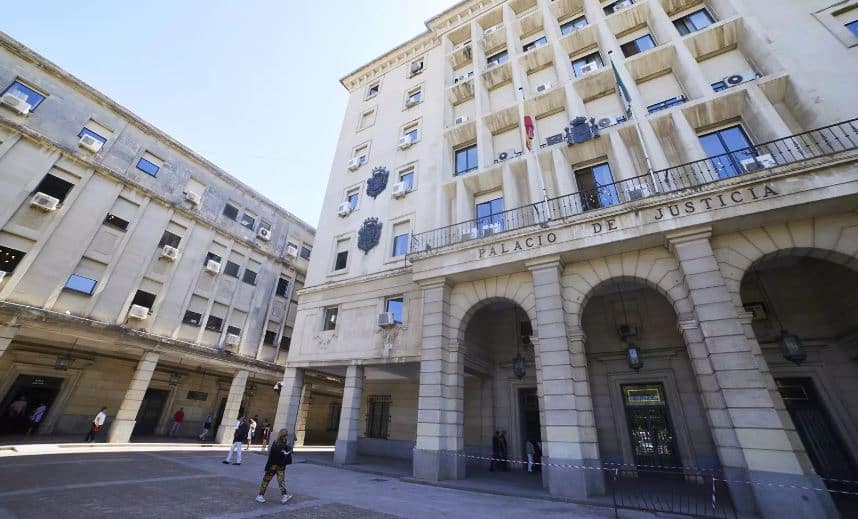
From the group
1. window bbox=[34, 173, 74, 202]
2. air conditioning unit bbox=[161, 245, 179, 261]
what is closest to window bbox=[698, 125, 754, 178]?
air conditioning unit bbox=[161, 245, 179, 261]

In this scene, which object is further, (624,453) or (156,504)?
(624,453)

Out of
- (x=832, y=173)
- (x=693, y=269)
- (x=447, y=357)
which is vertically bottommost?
(x=447, y=357)

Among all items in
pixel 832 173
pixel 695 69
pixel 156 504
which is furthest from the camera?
pixel 695 69

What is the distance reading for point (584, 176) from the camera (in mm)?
14078

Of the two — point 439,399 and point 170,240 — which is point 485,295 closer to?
point 439,399

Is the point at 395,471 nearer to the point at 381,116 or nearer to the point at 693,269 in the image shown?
the point at 693,269

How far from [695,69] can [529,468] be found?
16215mm

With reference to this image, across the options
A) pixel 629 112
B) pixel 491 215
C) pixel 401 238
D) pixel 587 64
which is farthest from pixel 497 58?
pixel 401 238

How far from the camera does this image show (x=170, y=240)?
886 inches

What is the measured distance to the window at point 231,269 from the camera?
83.1 ft

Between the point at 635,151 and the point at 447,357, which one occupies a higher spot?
the point at 635,151

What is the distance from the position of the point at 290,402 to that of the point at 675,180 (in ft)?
59.5

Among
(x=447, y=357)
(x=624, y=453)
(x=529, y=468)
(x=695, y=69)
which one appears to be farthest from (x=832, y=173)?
(x=529, y=468)

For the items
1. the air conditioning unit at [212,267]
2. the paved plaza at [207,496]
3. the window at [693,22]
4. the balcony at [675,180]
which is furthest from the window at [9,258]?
the window at [693,22]
